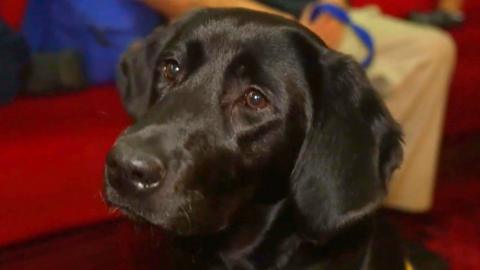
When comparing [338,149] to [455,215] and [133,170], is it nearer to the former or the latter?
[133,170]

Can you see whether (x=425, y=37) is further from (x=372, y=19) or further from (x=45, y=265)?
(x=45, y=265)

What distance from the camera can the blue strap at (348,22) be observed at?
6.68ft

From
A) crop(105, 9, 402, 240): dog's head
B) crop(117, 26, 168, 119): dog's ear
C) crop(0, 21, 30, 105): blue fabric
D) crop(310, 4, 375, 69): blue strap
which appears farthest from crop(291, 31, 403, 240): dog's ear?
crop(0, 21, 30, 105): blue fabric

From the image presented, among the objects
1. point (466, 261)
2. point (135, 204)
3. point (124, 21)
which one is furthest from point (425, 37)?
point (135, 204)

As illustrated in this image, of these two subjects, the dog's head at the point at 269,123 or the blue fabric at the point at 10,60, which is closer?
the dog's head at the point at 269,123

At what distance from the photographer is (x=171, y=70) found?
4.36 feet

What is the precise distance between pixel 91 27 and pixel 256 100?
90 centimetres

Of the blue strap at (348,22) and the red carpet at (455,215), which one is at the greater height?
the blue strap at (348,22)

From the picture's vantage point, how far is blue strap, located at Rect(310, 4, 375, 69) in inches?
80.2

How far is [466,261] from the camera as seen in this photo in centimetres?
229

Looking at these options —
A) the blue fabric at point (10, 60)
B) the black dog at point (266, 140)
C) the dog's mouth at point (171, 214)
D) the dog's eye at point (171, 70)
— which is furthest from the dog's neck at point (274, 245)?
the blue fabric at point (10, 60)

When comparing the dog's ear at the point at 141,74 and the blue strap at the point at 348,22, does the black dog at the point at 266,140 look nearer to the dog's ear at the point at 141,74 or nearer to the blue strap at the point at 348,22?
the dog's ear at the point at 141,74

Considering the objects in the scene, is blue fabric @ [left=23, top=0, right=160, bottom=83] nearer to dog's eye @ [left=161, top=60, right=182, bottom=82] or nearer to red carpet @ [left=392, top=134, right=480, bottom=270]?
dog's eye @ [left=161, top=60, right=182, bottom=82]

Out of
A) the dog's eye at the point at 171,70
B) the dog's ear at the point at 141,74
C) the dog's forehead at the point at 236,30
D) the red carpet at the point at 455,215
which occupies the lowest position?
the red carpet at the point at 455,215
